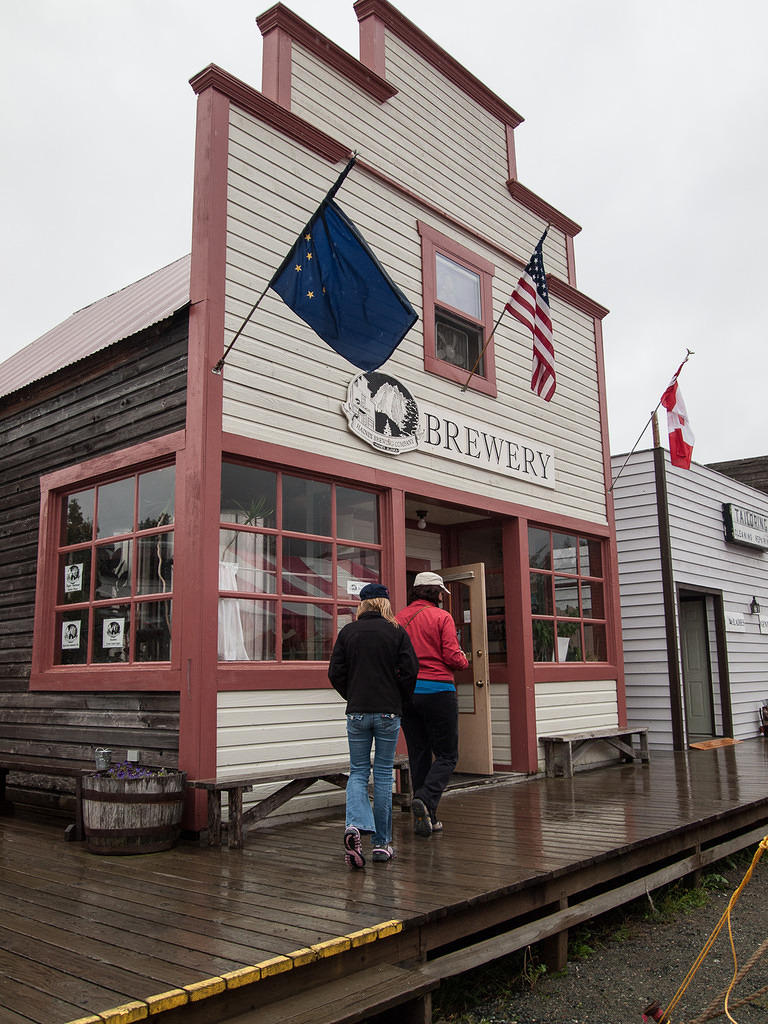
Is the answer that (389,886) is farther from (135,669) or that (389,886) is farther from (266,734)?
(135,669)

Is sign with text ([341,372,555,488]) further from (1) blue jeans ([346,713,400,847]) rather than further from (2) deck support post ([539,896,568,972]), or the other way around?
(2) deck support post ([539,896,568,972])

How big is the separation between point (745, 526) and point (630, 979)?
11.2 m

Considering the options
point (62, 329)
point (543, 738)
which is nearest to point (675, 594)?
point (543, 738)

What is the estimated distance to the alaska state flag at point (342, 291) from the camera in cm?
612

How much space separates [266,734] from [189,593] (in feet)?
3.85

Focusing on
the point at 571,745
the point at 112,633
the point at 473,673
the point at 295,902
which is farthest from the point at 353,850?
the point at 571,745

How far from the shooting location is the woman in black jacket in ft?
16.8

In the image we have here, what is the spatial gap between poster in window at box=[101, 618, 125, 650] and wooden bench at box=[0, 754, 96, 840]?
907mm

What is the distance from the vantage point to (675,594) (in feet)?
39.8

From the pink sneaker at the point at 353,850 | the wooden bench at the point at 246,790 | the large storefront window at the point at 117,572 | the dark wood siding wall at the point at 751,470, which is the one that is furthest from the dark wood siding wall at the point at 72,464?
the dark wood siding wall at the point at 751,470

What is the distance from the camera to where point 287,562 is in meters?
6.91

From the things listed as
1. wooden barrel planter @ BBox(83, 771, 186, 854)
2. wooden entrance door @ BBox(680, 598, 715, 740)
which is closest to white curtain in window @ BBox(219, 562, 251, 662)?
wooden barrel planter @ BBox(83, 771, 186, 854)

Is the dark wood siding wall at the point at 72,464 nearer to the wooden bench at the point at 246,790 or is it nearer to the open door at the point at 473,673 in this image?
the wooden bench at the point at 246,790

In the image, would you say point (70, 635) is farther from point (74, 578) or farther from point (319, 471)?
point (319, 471)
